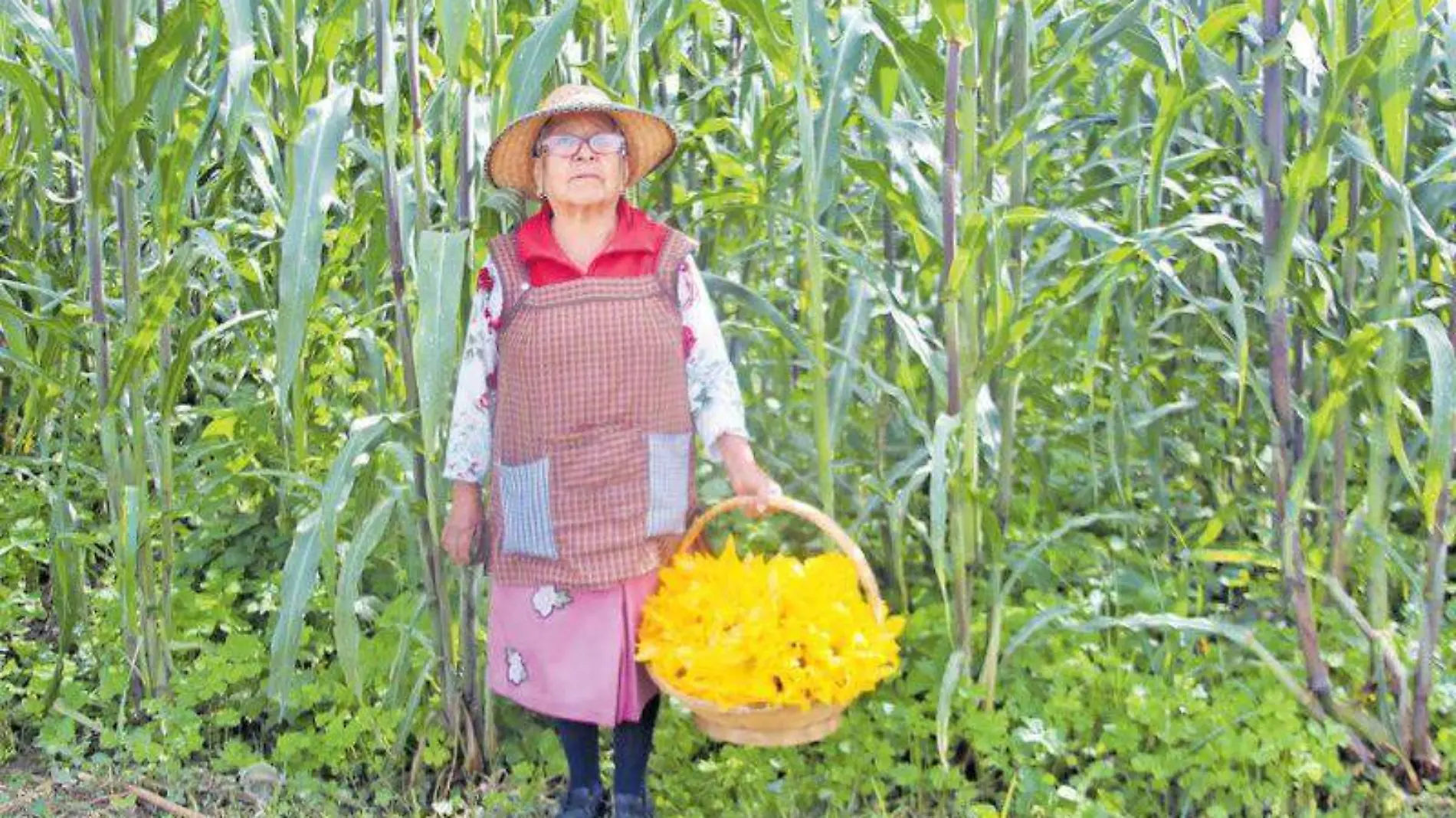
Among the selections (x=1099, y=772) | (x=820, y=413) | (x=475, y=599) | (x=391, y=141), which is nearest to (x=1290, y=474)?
(x=1099, y=772)

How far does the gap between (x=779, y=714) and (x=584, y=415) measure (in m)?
0.54

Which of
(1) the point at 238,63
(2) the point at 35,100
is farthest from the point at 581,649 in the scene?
(2) the point at 35,100

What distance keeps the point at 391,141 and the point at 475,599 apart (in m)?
0.81

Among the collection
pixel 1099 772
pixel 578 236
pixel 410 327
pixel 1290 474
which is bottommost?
pixel 1099 772

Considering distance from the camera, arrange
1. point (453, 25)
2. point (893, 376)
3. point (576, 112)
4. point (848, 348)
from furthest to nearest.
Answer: point (893, 376) < point (848, 348) < point (576, 112) < point (453, 25)

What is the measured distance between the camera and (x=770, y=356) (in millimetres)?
3295

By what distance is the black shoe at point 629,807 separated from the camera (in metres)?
2.45

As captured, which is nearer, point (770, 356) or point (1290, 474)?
point (1290, 474)

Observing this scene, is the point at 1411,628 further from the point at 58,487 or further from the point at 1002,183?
the point at 58,487

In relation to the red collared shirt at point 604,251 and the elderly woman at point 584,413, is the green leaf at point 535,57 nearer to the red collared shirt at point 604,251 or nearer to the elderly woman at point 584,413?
the elderly woman at point 584,413

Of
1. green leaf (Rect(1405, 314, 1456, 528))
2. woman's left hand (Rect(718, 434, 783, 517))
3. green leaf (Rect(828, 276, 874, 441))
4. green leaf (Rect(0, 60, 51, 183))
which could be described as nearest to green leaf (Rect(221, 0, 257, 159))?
green leaf (Rect(0, 60, 51, 183))

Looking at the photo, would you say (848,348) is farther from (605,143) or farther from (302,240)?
(302,240)

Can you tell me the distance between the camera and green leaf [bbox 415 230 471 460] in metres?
2.14

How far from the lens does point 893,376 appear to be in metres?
3.21
